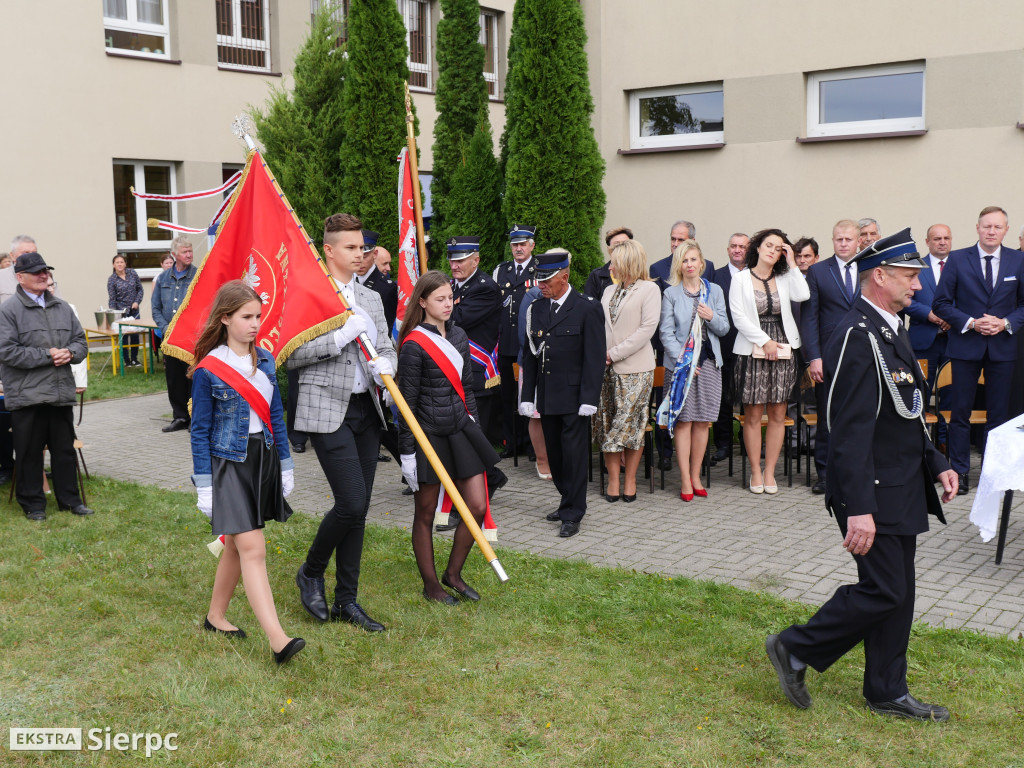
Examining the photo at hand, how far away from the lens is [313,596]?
5863 millimetres

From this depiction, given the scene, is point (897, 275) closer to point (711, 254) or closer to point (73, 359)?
point (73, 359)

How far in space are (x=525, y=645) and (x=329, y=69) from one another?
998 cm

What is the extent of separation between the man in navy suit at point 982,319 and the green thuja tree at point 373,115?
665cm

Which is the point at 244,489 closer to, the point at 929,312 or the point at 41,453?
the point at 41,453

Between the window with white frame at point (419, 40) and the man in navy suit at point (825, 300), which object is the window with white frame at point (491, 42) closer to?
the window with white frame at point (419, 40)

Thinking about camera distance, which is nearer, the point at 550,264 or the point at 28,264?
the point at 550,264

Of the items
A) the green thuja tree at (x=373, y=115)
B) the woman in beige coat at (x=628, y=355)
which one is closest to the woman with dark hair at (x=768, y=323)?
the woman in beige coat at (x=628, y=355)

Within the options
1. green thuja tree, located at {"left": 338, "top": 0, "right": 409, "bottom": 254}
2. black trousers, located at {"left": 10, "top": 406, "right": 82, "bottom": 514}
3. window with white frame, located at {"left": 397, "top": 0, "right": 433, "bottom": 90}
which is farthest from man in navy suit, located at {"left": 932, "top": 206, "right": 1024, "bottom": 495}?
window with white frame, located at {"left": 397, "top": 0, "right": 433, "bottom": 90}

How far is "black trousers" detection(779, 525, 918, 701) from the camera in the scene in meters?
4.39

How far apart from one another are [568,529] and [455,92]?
9.27m

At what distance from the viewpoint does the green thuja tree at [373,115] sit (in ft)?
41.7

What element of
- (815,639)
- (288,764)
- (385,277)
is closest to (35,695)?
(288,764)

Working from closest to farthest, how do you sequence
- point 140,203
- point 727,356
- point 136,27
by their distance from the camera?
point 727,356
point 136,27
point 140,203

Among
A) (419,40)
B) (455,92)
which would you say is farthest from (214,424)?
(419,40)
